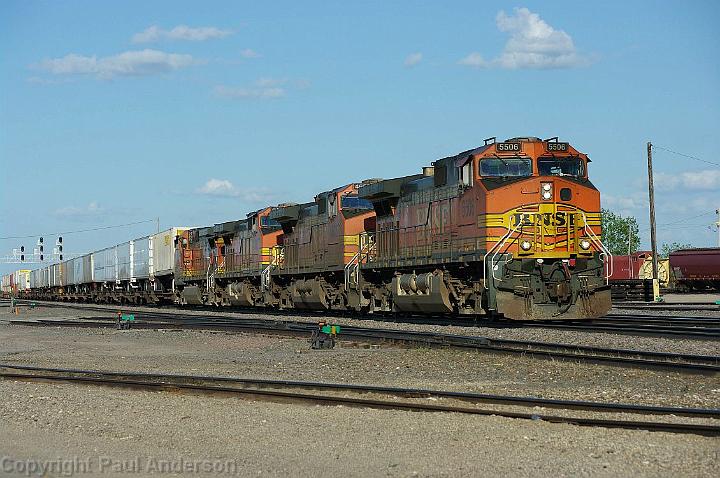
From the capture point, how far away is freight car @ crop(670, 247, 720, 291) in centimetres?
5469

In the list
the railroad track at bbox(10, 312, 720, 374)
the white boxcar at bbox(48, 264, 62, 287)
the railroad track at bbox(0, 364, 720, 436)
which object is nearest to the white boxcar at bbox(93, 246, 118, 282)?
the white boxcar at bbox(48, 264, 62, 287)

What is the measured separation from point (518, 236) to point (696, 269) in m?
38.0

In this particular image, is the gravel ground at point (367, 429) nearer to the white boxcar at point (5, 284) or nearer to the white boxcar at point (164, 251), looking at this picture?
the white boxcar at point (164, 251)

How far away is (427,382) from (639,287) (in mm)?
45179

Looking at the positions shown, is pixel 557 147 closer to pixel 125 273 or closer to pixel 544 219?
pixel 544 219

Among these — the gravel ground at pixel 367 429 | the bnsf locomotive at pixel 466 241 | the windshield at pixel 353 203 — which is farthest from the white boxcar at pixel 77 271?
the gravel ground at pixel 367 429

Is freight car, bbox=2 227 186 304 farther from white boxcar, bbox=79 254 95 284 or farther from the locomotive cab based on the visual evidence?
the locomotive cab

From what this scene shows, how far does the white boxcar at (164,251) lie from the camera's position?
49156 millimetres

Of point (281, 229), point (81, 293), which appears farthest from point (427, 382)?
point (81, 293)

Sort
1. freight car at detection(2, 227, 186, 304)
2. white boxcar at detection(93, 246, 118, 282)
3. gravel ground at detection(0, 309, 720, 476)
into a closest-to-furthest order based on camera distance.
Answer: gravel ground at detection(0, 309, 720, 476), freight car at detection(2, 227, 186, 304), white boxcar at detection(93, 246, 118, 282)

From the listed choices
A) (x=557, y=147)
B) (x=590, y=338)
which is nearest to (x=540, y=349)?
(x=590, y=338)

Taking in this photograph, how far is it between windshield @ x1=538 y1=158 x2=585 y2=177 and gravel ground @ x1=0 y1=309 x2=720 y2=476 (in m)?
7.87

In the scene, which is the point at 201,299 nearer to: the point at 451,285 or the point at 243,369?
the point at 451,285

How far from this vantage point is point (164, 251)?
5047 centimetres
